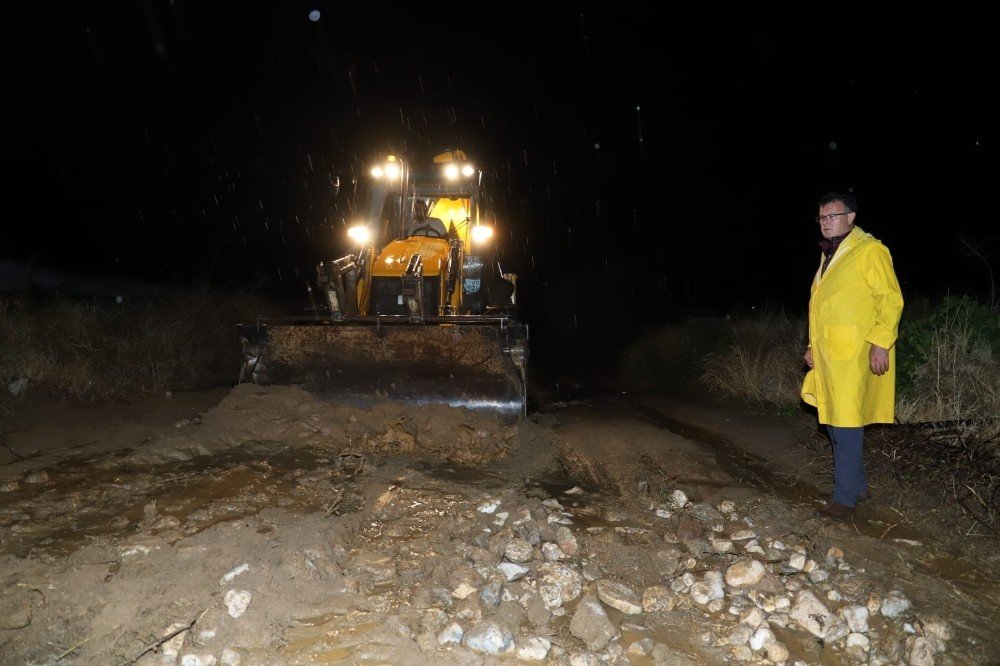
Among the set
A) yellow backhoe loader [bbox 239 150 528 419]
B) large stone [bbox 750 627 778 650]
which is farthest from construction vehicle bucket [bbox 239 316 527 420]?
large stone [bbox 750 627 778 650]

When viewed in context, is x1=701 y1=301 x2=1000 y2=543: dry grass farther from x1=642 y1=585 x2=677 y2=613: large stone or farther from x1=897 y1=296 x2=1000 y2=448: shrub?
x1=642 y1=585 x2=677 y2=613: large stone

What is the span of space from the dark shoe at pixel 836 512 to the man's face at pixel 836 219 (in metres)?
1.82

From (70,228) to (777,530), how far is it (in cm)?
1934

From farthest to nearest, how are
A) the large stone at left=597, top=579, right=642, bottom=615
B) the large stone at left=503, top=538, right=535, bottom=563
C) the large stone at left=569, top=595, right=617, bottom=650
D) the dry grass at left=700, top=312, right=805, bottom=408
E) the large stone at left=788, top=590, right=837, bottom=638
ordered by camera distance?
the dry grass at left=700, top=312, right=805, bottom=408
the large stone at left=503, top=538, right=535, bottom=563
the large stone at left=597, top=579, right=642, bottom=615
the large stone at left=788, top=590, right=837, bottom=638
the large stone at left=569, top=595, right=617, bottom=650

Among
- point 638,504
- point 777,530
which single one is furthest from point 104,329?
point 777,530

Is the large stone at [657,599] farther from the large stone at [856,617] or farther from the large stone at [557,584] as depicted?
the large stone at [856,617]

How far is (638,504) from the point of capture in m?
4.23

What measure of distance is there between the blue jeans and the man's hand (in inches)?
16.5

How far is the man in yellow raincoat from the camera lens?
374 centimetres

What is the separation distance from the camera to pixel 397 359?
6.20 m

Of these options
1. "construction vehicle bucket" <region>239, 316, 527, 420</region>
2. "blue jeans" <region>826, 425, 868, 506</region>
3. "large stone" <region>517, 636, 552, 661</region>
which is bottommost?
"large stone" <region>517, 636, 552, 661</region>

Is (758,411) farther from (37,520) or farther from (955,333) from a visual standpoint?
(37,520)

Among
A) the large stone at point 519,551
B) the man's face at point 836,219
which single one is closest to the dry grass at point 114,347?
the large stone at point 519,551

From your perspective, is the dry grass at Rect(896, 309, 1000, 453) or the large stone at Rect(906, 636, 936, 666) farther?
the dry grass at Rect(896, 309, 1000, 453)
